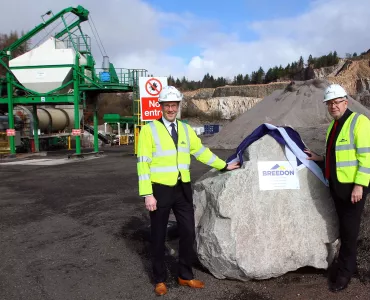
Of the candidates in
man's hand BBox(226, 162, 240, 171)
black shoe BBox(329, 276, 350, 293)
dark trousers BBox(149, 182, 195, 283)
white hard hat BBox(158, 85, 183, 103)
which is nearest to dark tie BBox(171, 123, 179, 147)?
white hard hat BBox(158, 85, 183, 103)

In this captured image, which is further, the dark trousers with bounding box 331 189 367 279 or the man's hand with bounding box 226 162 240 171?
the man's hand with bounding box 226 162 240 171

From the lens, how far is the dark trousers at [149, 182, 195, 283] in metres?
4.02

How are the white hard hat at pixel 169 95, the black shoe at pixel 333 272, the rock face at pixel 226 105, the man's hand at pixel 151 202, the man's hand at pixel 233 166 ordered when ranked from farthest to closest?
the rock face at pixel 226 105, the man's hand at pixel 233 166, the black shoe at pixel 333 272, the white hard hat at pixel 169 95, the man's hand at pixel 151 202

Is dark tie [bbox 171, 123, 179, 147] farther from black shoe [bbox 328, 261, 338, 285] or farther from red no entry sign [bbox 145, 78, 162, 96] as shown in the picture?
red no entry sign [bbox 145, 78, 162, 96]

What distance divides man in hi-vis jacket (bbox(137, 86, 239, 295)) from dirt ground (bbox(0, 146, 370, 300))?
13.5 inches

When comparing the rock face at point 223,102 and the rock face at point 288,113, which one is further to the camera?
the rock face at point 223,102

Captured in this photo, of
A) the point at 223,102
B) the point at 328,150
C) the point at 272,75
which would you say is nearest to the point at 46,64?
the point at 328,150

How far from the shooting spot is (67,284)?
4.35 m

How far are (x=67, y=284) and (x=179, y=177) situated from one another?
1784 mm

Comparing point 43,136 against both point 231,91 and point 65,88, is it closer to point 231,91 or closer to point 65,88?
point 65,88

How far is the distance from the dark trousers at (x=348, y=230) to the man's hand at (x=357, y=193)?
0.10 metres

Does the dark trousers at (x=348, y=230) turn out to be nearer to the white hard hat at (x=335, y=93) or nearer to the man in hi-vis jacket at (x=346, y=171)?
the man in hi-vis jacket at (x=346, y=171)

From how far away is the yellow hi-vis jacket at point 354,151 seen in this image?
367 cm

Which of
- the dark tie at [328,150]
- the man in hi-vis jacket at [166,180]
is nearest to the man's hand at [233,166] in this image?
the man in hi-vis jacket at [166,180]
